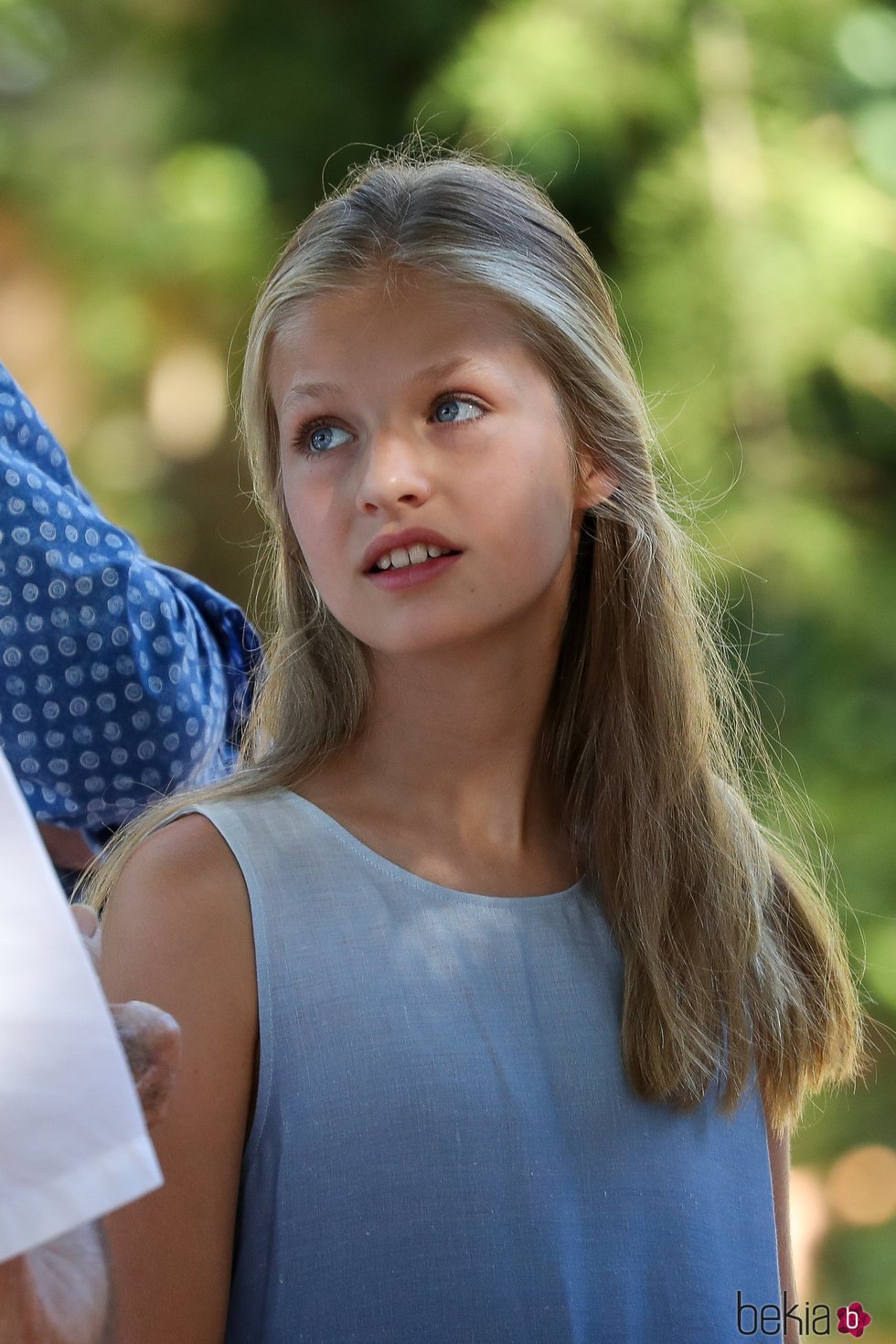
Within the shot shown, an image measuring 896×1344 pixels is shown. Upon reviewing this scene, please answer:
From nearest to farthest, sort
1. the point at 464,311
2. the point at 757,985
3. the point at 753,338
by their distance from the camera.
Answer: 1. the point at 464,311
2. the point at 757,985
3. the point at 753,338

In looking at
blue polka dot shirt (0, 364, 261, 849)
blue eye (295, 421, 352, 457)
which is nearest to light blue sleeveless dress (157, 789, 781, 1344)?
blue polka dot shirt (0, 364, 261, 849)

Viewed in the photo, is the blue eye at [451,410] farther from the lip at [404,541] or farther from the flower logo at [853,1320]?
the flower logo at [853,1320]

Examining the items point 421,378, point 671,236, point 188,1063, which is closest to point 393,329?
point 421,378

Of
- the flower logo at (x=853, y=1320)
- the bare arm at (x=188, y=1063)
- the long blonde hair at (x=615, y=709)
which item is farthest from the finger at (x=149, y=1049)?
the flower logo at (x=853, y=1320)

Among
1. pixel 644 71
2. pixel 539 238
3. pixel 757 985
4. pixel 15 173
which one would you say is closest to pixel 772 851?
pixel 757 985

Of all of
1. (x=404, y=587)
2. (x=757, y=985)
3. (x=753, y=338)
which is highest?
(x=753, y=338)

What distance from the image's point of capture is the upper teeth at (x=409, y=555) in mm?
938

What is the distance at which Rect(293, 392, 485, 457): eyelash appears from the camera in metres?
0.96

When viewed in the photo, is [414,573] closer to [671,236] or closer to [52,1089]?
[52,1089]

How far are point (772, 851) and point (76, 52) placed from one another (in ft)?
5.59

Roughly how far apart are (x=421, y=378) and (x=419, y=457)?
54 mm

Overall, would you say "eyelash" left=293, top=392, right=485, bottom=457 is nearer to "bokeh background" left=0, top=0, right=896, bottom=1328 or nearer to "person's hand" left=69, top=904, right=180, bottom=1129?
"person's hand" left=69, top=904, right=180, bottom=1129

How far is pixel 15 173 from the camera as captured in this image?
2.21 meters

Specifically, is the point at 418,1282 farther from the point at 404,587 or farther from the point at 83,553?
the point at 83,553
